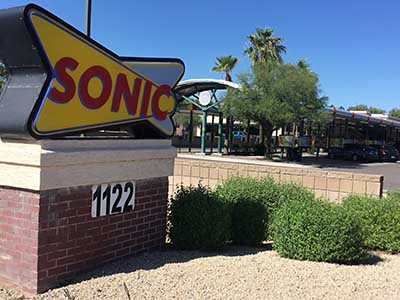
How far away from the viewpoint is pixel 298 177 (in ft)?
29.5

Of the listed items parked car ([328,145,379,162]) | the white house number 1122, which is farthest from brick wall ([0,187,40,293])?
parked car ([328,145,379,162])

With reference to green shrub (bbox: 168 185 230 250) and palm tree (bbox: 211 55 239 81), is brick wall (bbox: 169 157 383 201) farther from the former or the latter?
palm tree (bbox: 211 55 239 81)

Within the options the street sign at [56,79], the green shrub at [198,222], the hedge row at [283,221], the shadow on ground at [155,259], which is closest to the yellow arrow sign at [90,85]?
the street sign at [56,79]

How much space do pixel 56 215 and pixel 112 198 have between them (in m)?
0.81

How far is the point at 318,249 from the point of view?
209 inches

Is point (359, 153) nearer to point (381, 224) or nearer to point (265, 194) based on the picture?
point (381, 224)

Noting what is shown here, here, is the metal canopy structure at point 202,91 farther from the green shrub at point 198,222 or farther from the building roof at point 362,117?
the green shrub at point 198,222

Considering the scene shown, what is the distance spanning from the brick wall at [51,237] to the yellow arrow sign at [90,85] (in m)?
0.68

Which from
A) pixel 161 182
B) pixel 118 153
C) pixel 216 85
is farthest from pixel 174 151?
pixel 216 85

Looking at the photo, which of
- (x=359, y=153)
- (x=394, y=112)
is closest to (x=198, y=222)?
(x=359, y=153)

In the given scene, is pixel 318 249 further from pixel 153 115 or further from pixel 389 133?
pixel 389 133

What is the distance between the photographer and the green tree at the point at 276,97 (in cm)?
2745

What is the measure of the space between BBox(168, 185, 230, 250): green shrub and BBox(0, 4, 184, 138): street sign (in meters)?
1.50

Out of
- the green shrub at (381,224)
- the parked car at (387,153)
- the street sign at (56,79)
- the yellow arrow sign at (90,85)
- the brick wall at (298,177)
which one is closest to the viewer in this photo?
the street sign at (56,79)
